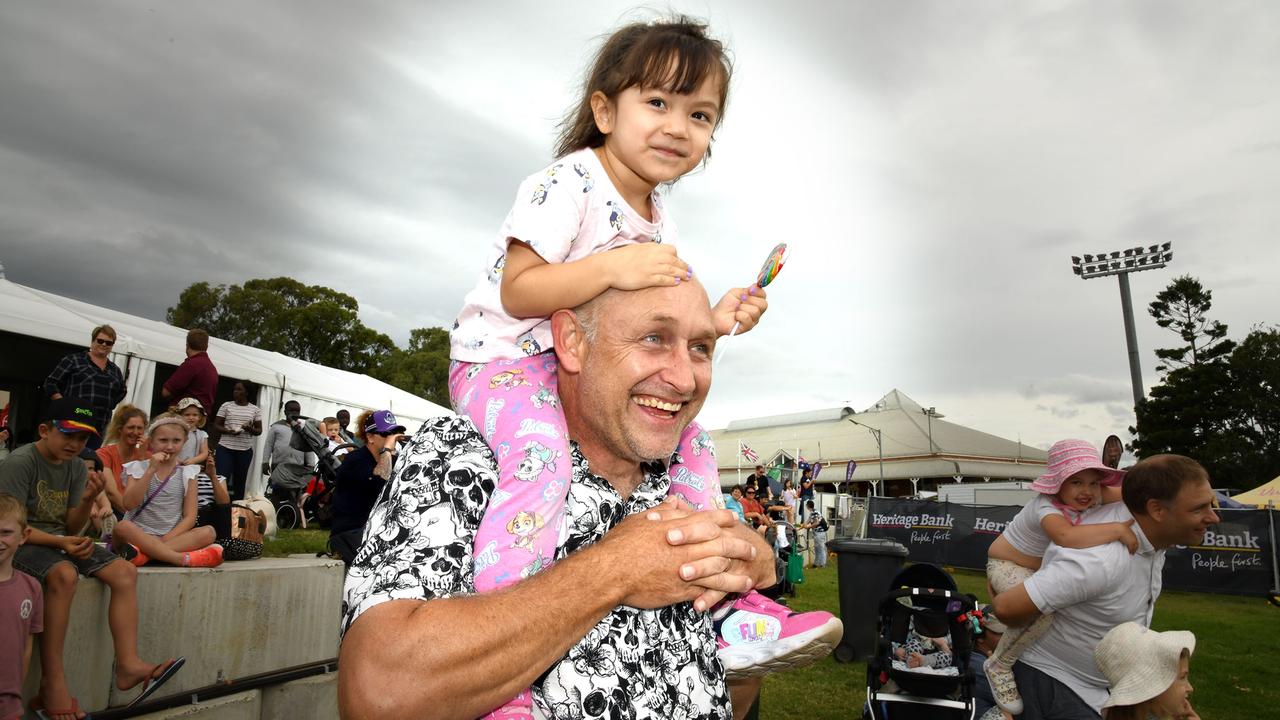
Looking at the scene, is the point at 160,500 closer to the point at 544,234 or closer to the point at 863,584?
the point at 544,234

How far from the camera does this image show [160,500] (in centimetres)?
647

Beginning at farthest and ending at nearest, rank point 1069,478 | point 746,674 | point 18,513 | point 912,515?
point 912,515 → point 1069,478 → point 18,513 → point 746,674

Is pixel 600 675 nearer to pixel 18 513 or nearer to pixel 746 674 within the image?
pixel 746 674

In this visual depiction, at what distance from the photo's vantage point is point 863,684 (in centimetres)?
859

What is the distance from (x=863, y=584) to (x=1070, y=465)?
16.2 feet

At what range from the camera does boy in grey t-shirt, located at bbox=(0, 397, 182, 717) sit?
4.50 m

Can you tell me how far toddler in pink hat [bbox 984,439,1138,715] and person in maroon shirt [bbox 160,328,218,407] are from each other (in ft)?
30.4

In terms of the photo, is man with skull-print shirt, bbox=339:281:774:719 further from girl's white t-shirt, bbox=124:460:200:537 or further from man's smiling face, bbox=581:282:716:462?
girl's white t-shirt, bbox=124:460:200:537

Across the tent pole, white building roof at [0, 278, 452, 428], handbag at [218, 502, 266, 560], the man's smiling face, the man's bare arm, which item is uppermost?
white building roof at [0, 278, 452, 428]

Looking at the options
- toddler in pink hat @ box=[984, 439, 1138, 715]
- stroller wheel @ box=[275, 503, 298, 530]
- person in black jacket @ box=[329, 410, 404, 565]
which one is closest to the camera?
toddler in pink hat @ box=[984, 439, 1138, 715]

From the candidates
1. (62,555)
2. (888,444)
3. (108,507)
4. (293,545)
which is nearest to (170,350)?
(293,545)

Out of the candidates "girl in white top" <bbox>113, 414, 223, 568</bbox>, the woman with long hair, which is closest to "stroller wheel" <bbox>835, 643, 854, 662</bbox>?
"girl in white top" <bbox>113, 414, 223, 568</bbox>

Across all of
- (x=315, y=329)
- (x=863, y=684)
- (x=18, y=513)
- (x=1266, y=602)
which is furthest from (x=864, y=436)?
(x=18, y=513)

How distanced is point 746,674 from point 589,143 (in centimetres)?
204
